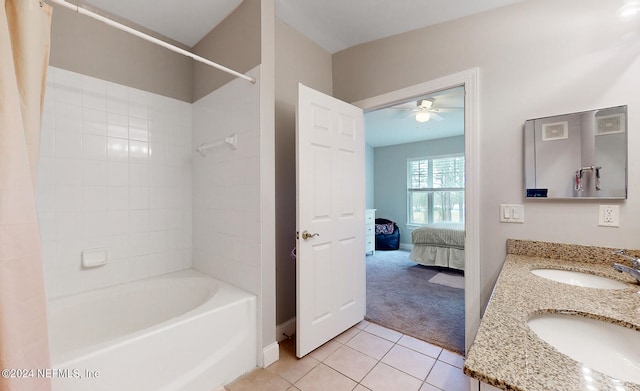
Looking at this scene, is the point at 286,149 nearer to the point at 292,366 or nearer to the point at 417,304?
the point at 292,366

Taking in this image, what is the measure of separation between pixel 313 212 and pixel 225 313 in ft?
2.83

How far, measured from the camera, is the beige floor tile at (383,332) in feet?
6.98

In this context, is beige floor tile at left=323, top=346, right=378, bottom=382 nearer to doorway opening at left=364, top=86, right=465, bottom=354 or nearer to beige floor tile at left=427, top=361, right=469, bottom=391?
beige floor tile at left=427, top=361, right=469, bottom=391

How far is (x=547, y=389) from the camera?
498 mm

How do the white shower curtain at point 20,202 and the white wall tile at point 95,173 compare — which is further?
the white wall tile at point 95,173

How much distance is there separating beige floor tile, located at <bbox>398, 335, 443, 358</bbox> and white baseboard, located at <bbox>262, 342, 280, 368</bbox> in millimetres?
946

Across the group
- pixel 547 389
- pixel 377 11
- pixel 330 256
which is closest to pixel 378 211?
pixel 330 256

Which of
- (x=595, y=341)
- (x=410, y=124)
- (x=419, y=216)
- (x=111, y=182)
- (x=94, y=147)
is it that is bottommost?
(x=419, y=216)

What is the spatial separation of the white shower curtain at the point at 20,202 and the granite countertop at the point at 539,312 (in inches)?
51.1

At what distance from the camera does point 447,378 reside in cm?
165

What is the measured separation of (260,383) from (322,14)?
2.58 m

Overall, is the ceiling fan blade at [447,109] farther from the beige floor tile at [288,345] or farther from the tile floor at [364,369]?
the beige floor tile at [288,345]

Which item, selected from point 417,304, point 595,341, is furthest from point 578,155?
point 417,304

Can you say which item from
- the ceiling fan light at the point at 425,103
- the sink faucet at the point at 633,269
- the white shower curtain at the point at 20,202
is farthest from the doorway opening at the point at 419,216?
the white shower curtain at the point at 20,202
